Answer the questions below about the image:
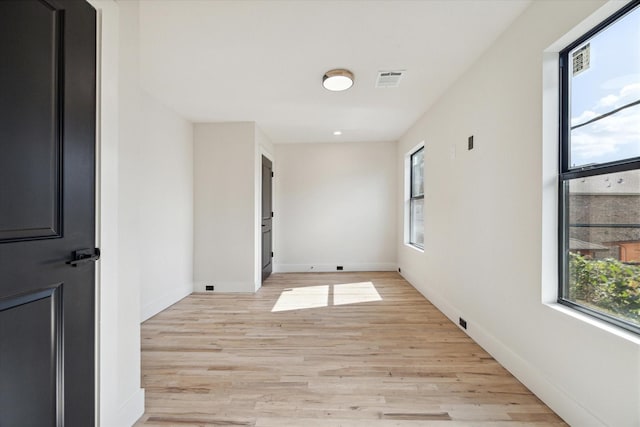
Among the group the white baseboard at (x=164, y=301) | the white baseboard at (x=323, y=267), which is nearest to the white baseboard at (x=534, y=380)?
the white baseboard at (x=323, y=267)

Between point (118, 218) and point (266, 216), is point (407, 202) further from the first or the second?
point (118, 218)

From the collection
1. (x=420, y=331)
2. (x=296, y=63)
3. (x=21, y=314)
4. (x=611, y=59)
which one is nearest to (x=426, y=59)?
(x=296, y=63)

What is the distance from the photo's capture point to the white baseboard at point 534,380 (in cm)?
150

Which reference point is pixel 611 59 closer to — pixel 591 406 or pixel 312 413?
pixel 591 406

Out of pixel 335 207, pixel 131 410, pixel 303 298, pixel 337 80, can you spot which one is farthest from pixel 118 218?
pixel 335 207

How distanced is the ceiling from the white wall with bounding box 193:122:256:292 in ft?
1.73

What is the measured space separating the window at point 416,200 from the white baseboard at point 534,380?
1864mm

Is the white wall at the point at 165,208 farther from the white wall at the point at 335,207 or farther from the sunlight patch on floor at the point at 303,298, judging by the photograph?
the white wall at the point at 335,207

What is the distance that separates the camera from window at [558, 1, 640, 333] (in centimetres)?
135

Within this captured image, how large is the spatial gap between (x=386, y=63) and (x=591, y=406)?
2677 mm

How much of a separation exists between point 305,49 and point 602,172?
212 cm

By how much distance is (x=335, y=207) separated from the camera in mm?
5578

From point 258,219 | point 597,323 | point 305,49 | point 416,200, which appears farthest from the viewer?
point 416,200

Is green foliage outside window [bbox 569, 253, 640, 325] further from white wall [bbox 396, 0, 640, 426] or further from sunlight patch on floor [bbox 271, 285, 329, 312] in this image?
sunlight patch on floor [bbox 271, 285, 329, 312]
